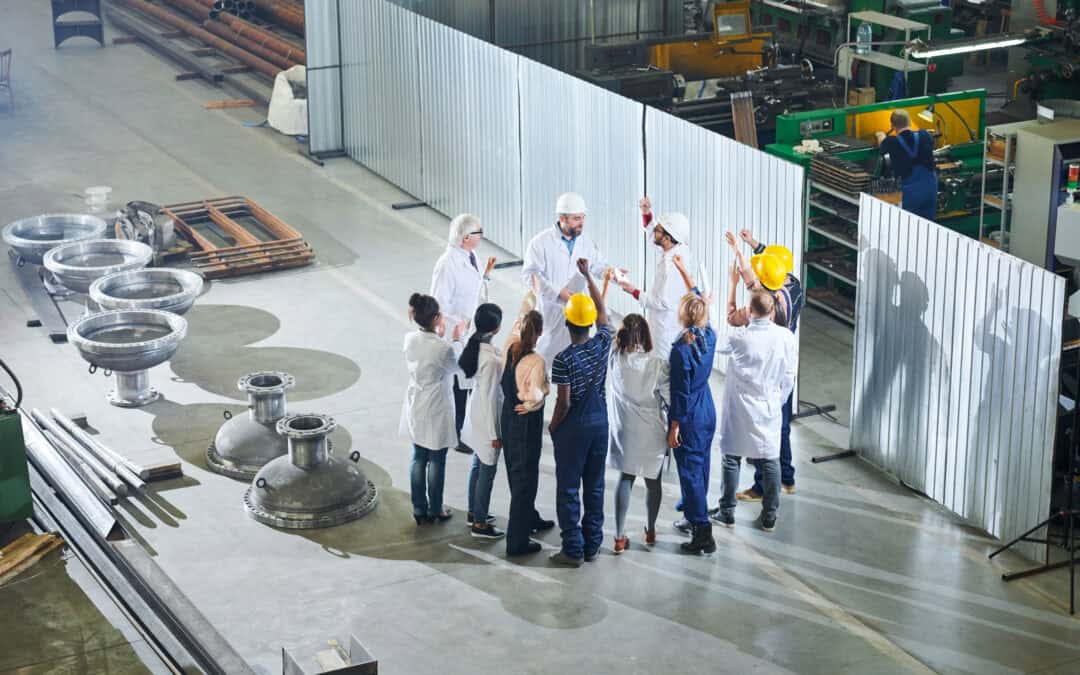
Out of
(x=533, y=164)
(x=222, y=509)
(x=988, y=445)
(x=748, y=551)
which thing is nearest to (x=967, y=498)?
(x=988, y=445)

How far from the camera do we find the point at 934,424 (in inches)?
380

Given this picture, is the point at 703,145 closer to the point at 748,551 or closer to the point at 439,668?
the point at 748,551

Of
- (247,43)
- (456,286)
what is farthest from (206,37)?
(456,286)

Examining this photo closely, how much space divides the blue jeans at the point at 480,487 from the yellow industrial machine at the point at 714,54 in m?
10.1

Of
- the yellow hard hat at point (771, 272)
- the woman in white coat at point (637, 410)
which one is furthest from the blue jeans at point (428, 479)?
the yellow hard hat at point (771, 272)

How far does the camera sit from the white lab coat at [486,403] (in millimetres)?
8883

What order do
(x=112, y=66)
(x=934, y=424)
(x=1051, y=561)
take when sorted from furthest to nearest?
(x=112, y=66) < (x=934, y=424) < (x=1051, y=561)

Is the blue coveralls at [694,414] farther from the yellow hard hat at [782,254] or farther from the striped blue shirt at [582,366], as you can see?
the yellow hard hat at [782,254]

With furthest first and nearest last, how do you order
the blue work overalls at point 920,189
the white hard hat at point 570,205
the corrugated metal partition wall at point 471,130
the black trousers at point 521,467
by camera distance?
the corrugated metal partition wall at point 471,130 < the blue work overalls at point 920,189 < the white hard hat at point 570,205 < the black trousers at point 521,467

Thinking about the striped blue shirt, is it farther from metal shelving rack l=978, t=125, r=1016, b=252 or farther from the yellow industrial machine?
the yellow industrial machine

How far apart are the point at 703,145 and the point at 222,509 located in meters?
4.67

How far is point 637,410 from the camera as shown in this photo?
348 inches

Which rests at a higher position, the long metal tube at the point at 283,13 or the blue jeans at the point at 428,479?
the long metal tube at the point at 283,13

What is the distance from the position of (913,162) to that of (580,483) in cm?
542
